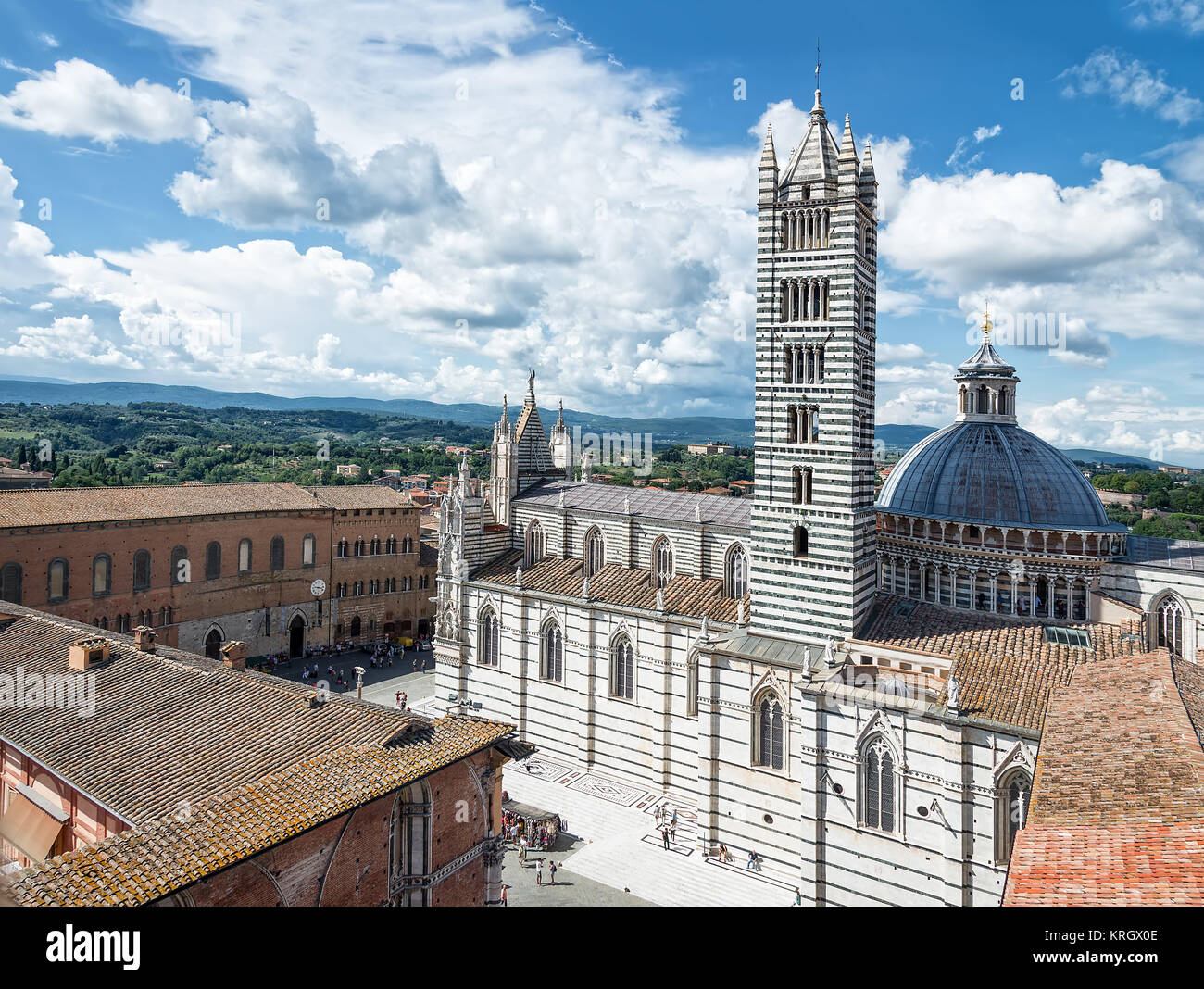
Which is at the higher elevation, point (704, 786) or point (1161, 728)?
point (1161, 728)

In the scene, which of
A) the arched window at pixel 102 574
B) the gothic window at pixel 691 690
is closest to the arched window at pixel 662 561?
the gothic window at pixel 691 690

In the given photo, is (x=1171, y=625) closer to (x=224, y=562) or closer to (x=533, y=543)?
(x=533, y=543)

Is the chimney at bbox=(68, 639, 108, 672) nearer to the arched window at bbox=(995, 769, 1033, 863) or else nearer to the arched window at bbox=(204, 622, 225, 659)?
the arched window at bbox=(995, 769, 1033, 863)

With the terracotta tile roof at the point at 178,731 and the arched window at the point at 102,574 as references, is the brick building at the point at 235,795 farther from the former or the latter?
the arched window at the point at 102,574

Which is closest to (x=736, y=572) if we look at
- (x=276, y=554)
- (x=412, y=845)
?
(x=412, y=845)
